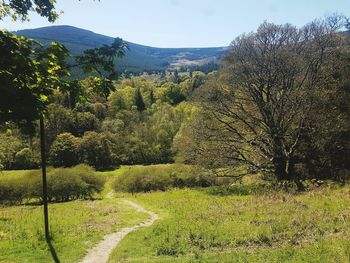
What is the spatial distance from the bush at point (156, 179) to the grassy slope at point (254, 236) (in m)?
28.7

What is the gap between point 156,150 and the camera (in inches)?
4063

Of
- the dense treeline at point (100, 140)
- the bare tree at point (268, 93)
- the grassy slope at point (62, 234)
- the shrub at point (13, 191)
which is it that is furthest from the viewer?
the dense treeline at point (100, 140)

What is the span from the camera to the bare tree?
112 ft

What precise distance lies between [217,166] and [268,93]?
832cm

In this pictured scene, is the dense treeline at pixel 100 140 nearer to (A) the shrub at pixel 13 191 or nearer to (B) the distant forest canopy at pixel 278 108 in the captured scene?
(A) the shrub at pixel 13 191

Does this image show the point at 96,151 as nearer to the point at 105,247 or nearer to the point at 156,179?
the point at 156,179

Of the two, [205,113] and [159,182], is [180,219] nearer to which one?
[205,113]

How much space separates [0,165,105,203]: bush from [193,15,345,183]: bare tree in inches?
699

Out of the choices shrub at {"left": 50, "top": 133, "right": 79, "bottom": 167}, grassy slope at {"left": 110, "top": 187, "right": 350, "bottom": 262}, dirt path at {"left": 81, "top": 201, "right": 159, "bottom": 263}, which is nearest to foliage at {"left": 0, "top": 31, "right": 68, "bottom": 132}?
grassy slope at {"left": 110, "top": 187, "right": 350, "bottom": 262}

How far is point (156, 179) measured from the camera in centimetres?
5022

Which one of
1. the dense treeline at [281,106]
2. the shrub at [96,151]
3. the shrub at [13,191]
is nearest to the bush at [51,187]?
the shrub at [13,191]

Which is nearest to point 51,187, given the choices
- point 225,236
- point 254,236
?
point 225,236

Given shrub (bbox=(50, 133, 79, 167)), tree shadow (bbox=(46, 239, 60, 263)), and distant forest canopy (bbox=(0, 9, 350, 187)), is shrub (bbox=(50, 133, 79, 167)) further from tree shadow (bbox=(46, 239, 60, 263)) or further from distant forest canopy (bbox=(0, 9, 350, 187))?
tree shadow (bbox=(46, 239, 60, 263))

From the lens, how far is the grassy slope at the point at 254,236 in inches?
504
